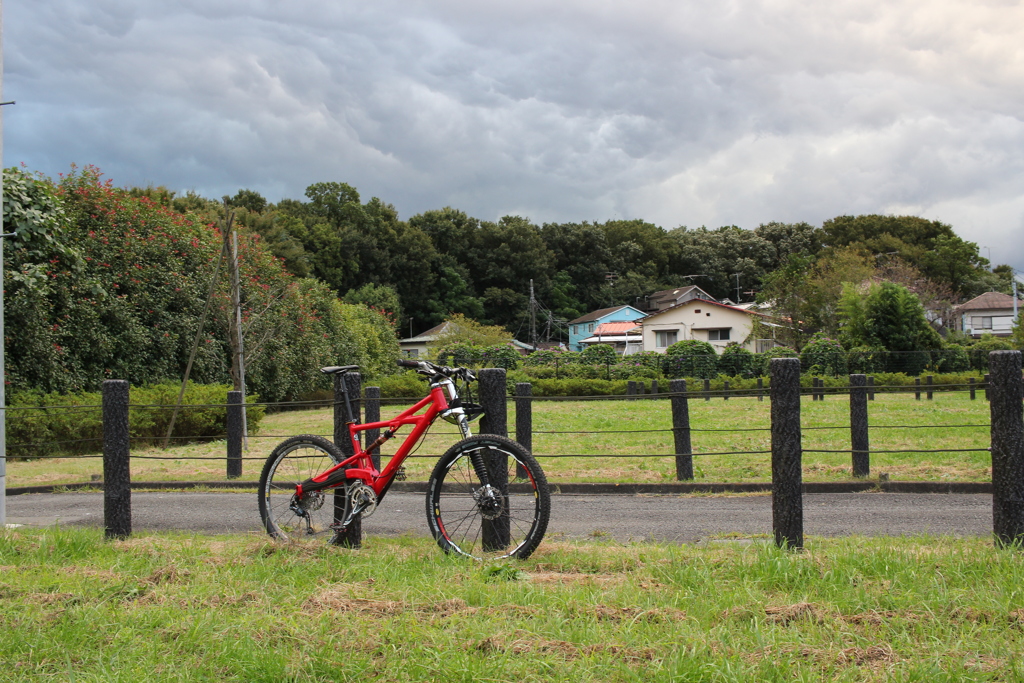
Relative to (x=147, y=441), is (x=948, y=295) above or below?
above

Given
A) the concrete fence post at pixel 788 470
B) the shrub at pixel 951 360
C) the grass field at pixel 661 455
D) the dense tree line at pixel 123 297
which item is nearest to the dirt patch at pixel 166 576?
the grass field at pixel 661 455

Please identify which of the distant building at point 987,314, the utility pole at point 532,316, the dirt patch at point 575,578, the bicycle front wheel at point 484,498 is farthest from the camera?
the distant building at point 987,314

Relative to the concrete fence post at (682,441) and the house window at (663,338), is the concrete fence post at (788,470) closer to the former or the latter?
the concrete fence post at (682,441)

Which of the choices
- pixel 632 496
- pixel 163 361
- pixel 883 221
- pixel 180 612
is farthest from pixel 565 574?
pixel 883 221

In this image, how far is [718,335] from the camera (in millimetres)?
62094

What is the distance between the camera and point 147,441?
14938 mm

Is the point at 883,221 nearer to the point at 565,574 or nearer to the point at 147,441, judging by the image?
the point at 147,441

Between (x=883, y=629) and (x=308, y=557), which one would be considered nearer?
(x=883, y=629)

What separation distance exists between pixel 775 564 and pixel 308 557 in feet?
8.80

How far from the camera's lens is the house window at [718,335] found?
203 ft

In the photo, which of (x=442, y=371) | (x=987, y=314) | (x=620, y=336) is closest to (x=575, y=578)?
(x=442, y=371)

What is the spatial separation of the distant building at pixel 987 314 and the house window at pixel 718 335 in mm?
22508

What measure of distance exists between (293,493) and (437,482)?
1180 millimetres

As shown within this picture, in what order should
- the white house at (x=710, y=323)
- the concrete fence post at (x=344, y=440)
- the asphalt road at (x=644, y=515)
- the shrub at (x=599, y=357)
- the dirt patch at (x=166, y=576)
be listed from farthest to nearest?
1. the white house at (x=710, y=323)
2. the shrub at (x=599, y=357)
3. the asphalt road at (x=644, y=515)
4. the concrete fence post at (x=344, y=440)
5. the dirt patch at (x=166, y=576)
